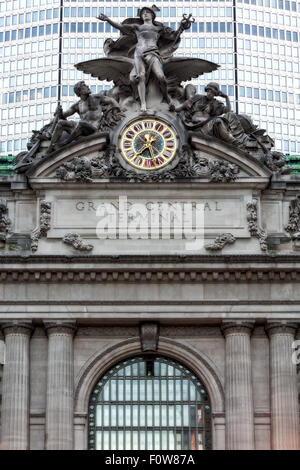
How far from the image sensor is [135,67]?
198 ft

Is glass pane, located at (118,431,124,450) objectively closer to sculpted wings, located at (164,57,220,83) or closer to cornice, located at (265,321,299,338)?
cornice, located at (265,321,299,338)

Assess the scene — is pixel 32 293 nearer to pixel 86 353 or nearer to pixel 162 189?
pixel 86 353

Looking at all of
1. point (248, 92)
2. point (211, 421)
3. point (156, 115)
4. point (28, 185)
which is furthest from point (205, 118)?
point (248, 92)

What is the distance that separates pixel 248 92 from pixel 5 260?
6126cm

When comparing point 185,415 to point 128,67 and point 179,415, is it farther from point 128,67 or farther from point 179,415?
point 128,67

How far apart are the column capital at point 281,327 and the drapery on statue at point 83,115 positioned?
38.0ft

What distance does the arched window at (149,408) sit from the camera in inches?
2234

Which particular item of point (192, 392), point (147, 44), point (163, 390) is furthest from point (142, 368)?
point (147, 44)

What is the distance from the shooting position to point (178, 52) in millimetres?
114000

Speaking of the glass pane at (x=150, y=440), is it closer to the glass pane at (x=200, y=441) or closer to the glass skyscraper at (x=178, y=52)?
the glass pane at (x=200, y=441)

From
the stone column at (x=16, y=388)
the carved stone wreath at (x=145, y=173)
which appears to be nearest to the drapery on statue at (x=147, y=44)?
the carved stone wreath at (x=145, y=173)

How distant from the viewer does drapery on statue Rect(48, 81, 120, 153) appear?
195 ft

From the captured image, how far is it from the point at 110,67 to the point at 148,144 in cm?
473

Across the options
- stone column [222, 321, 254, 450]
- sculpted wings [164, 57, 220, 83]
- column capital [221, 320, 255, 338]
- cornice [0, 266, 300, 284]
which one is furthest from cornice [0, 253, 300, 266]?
sculpted wings [164, 57, 220, 83]
